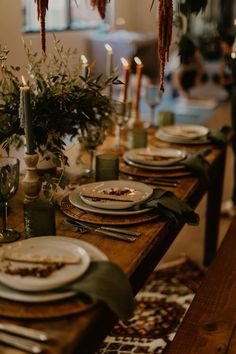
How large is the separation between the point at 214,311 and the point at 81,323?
700 mm

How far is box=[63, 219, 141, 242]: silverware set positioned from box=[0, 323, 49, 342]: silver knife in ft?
1.57

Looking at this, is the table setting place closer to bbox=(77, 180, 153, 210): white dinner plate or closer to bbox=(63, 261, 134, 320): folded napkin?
bbox=(63, 261, 134, 320): folded napkin

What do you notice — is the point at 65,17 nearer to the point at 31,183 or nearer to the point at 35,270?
the point at 31,183

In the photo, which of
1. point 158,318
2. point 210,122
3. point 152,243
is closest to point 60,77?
point 152,243

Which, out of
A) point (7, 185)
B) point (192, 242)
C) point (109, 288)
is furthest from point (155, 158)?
point (192, 242)

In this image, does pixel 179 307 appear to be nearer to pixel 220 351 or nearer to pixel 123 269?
pixel 220 351

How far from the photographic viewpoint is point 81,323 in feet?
3.57

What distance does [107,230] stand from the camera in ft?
5.03

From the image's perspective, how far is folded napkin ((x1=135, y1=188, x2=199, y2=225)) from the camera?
1639mm

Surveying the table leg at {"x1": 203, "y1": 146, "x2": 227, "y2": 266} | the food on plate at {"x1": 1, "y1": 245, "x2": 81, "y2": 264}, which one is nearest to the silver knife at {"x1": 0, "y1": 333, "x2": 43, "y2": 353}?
the food on plate at {"x1": 1, "y1": 245, "x2": 81, "y2": 264}

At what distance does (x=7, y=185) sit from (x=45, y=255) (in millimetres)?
294

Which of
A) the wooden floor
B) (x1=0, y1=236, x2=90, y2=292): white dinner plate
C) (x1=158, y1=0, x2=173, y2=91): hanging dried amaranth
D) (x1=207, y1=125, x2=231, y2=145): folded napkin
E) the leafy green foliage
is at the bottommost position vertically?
the wooden floor

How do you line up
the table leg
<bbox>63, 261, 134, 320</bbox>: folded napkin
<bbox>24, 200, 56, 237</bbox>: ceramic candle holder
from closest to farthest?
<bbox>63, 261, 134, 320</bbox>: folded napkin → <bbox>24, 200, 56, 237</bbox>: ceramic candle holder → the table leg

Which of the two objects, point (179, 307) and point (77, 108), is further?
point (179, 307)
